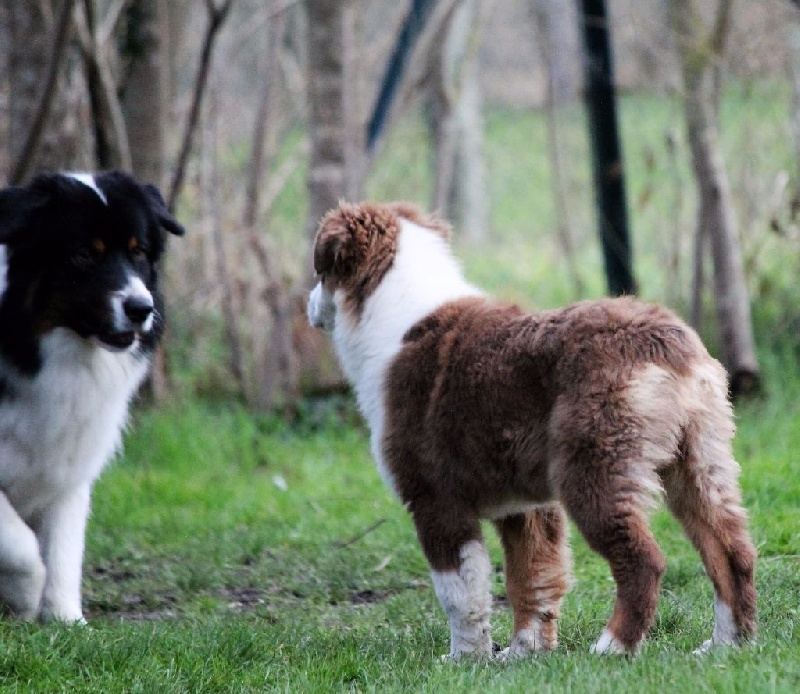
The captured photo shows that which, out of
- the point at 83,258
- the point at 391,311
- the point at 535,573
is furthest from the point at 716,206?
the point at 83,258

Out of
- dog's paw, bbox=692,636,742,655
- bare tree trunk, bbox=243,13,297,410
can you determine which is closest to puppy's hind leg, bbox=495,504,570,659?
dog's paw, bbox=692,636,742,655

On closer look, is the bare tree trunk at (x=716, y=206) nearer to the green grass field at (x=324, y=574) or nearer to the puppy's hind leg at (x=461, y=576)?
the green grass field at (x=324, y=574)

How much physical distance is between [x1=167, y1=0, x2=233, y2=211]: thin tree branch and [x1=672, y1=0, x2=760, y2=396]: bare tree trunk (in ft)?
11.7

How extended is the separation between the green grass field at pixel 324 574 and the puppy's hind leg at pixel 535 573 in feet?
0.45

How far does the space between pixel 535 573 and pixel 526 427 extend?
0.84 m

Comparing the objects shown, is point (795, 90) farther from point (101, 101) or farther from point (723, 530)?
point (723, 530)

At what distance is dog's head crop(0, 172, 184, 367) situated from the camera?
468 centimetres

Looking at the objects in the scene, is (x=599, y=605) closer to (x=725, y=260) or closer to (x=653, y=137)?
(x=725, y=260)

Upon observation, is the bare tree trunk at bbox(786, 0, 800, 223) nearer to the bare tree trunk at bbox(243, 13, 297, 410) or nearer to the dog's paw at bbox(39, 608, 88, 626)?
the bare tree trunk at bbox(243, 13, 297, 410)

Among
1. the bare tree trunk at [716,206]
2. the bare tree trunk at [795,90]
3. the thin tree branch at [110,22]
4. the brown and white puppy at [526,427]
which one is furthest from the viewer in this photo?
the bare tree trunk at [795,90]

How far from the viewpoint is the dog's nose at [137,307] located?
183 inches

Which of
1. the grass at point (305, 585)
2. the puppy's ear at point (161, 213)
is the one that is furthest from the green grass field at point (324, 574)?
the puppy's ear at point (161, 213)

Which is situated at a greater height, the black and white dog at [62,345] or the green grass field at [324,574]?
the black and white dog at [62,345]

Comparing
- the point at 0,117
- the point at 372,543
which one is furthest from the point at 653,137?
the point at 372,543
